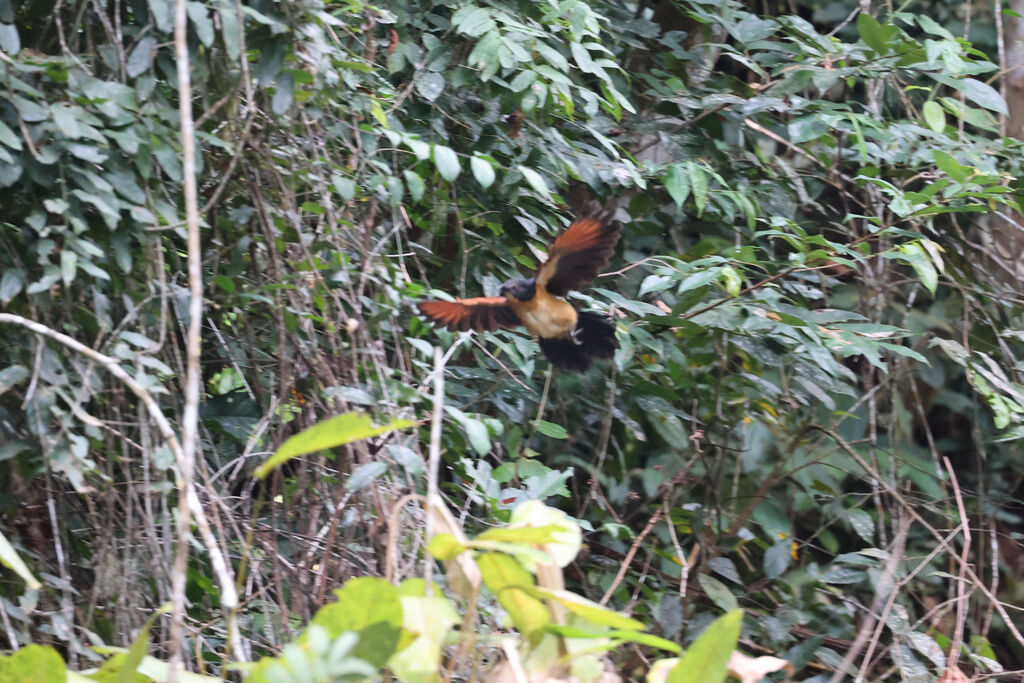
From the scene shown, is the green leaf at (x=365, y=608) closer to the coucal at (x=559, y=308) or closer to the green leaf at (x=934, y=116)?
the coucal at (x=559, y=308)

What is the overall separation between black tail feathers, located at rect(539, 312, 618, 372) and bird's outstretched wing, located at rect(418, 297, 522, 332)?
0.55ft

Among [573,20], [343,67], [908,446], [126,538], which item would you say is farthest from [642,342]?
[908,446]

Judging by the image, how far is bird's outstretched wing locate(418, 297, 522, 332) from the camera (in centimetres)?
198

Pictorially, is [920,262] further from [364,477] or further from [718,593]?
[364,477]

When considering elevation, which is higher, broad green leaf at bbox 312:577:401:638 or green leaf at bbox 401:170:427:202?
green leaf at bbox 401:170:427:202

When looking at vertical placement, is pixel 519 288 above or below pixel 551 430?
above

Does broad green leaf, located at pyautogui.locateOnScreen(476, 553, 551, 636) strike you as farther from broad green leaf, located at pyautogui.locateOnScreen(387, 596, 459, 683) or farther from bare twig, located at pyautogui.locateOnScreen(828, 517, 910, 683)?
bare twig, located at pyautogui.locateOnScreen(828, 517, 910, 683)

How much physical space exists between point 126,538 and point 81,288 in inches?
17.6

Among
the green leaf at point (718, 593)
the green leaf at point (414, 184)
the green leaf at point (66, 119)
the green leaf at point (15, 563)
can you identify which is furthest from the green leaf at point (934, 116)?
the green leaf at point (15, 563)

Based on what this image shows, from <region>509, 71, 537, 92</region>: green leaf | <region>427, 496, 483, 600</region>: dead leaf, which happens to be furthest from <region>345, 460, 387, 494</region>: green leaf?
<region>509, 71, 537, 92</region>: green leaf

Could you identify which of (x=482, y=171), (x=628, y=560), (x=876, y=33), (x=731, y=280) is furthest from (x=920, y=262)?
(x=628, y=560)

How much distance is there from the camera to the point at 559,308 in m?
2.21

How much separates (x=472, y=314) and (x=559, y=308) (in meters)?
0.24

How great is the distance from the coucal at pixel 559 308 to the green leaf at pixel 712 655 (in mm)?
907
